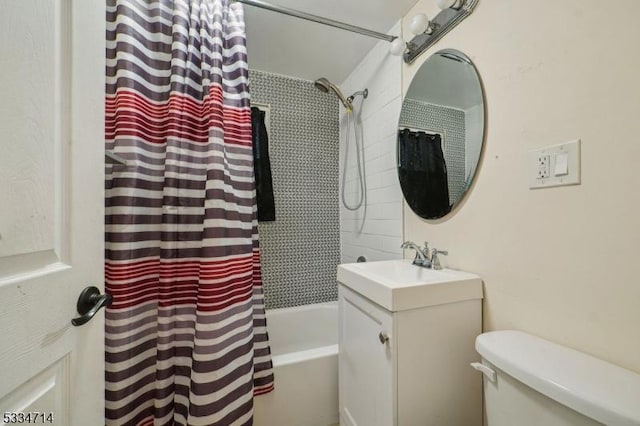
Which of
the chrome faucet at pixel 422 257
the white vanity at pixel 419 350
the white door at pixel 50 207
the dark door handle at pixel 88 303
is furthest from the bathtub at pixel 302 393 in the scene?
the dark door handle at pixel 88 303

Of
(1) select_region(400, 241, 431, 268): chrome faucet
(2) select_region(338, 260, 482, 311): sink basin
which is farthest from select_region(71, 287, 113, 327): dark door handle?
(1) select_region(400, 241, 431, 268): chrome faucet

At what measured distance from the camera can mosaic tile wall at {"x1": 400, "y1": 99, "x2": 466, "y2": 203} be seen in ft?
3.57

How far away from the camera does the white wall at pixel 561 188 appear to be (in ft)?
2.03

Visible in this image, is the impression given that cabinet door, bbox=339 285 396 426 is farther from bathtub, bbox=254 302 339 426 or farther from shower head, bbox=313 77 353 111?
shower head, bbox=313 77 353 111

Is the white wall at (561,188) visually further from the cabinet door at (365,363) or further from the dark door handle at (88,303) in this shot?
the dark door handle at (88,303)

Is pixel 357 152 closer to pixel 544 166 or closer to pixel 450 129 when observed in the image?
pixel 450 129

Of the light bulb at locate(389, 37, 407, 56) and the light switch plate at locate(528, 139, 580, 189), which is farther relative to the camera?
the light bulb at locate(389, 37, 407, 56)

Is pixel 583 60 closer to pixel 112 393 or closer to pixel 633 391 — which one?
pixel 633 391

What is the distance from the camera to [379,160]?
167cm

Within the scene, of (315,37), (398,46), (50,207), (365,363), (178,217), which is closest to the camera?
(50,207)

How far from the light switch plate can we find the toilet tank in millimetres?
473

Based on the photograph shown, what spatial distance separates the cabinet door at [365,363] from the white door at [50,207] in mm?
833

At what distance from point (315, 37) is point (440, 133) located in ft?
3.36

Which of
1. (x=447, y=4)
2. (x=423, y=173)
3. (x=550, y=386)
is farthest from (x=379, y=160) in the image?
Result: (x=550, y=386)
